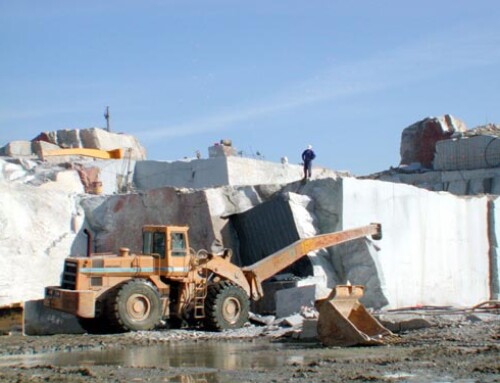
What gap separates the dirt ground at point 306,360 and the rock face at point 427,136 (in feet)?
53.1

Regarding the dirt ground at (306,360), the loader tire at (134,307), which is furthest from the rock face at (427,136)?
the dirt ground at (306,360)

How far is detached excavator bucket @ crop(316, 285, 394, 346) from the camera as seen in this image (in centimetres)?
1402

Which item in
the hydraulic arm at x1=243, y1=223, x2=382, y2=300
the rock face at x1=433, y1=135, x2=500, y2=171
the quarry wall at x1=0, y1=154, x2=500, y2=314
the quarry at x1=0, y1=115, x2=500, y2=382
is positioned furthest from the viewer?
the rock face at x1=433, y1=135, x2=500, y2=171

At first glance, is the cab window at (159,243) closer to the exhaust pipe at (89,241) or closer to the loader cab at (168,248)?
the loader cab at (168,248)

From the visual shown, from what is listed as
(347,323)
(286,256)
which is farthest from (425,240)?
(347,323)

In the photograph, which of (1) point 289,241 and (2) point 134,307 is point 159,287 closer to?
(2) point 134,307

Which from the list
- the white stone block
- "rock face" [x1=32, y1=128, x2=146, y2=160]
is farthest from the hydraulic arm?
"rock face" [x1=32, y1=128, x2=146, y2=160]

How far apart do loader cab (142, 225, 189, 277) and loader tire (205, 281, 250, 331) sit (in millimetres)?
742

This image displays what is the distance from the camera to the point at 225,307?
58.8 feet

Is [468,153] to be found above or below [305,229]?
above

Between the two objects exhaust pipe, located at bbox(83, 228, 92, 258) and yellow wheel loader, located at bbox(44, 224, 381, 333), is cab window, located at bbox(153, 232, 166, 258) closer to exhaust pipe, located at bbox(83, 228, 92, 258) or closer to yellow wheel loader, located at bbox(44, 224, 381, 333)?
yellow wheel loader, located at bbox(44, 224, 381, 333)

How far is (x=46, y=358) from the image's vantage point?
13.4m

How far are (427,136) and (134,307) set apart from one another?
17663 mm

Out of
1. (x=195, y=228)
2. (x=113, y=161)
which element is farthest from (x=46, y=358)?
(x=113, y=161)
